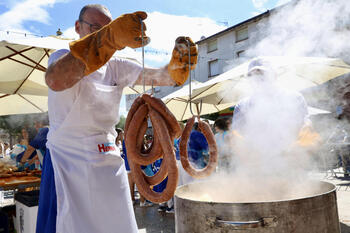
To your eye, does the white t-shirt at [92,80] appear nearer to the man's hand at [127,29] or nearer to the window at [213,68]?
the man's hand at [127,29]

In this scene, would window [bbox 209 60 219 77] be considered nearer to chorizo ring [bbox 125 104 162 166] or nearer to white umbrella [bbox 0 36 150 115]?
white umbrella [bbox 0 36 150 115]

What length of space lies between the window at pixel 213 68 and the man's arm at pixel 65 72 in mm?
22967

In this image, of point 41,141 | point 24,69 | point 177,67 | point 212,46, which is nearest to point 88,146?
point 177,67

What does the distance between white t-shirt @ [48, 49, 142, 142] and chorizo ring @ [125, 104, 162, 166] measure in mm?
357

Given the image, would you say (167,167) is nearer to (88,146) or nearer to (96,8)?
(88,146)

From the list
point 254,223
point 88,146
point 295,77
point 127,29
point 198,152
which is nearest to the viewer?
point 127,29

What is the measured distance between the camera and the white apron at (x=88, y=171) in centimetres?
168

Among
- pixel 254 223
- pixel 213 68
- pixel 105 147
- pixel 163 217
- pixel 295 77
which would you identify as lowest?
pixel 163 217

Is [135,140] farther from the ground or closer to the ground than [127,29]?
closer to the ground

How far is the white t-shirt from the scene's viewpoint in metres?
1.72

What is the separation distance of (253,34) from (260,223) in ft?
66.6

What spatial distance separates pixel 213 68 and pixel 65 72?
23570 mm

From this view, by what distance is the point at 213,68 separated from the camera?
80.0 feet

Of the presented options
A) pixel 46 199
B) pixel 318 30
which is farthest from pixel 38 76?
pixel 318 30
